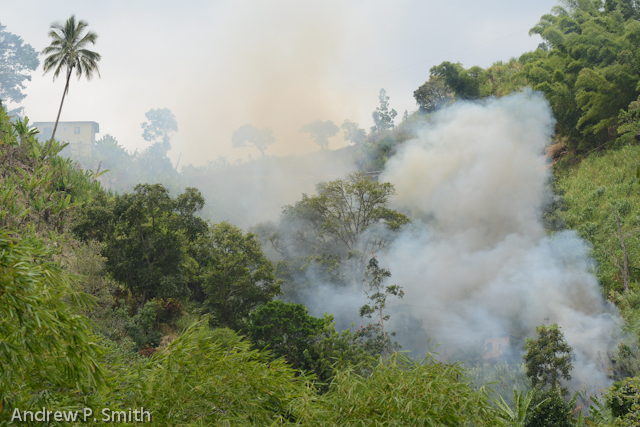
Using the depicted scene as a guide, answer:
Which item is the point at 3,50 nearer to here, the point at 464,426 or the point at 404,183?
the point at 404,183

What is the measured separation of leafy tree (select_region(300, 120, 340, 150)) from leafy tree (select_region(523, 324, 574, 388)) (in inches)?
1709

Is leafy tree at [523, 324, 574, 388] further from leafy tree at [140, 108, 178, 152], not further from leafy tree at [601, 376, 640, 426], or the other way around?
leafy tree at [140, 108, 178, 152]

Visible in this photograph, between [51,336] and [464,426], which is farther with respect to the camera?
[464,426]

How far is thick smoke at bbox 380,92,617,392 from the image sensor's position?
53.6 ft

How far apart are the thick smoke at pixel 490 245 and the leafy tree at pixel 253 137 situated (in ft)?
89.4

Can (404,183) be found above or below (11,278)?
above

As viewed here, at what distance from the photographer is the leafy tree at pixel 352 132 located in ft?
170

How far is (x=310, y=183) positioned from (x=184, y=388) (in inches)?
1748

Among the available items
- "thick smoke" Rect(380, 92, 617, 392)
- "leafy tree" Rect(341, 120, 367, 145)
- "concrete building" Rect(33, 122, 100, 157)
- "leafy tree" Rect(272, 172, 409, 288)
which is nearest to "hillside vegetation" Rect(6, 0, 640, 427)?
"leafy tree" Rect(272, 172, 409, 288)

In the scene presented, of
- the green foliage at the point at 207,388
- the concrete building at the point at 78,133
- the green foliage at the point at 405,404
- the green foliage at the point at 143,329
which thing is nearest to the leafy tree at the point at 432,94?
the green foliage at the point at 143,329

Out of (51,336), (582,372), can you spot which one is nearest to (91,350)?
Result: (51,336)

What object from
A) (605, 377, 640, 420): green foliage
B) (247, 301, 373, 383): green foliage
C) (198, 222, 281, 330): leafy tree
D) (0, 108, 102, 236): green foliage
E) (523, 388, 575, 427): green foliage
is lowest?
(523, 388, 575, 427): green foliage

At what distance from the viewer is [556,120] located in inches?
1059

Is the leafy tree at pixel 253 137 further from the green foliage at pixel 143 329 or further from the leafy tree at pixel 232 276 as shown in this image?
the green foliage at pixel 143 329
